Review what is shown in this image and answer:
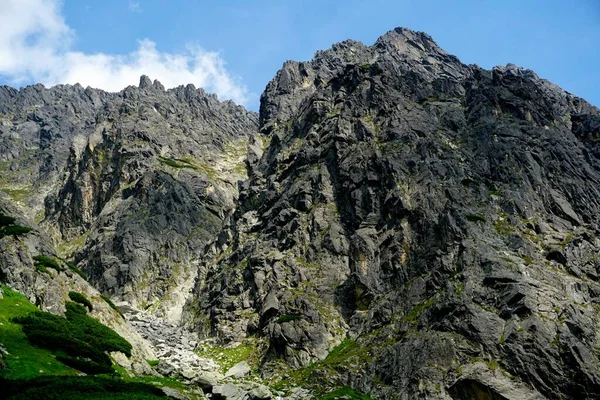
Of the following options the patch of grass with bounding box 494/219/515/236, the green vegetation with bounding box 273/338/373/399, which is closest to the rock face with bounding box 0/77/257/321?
the green vegetation with bounding box 273/338/373/399

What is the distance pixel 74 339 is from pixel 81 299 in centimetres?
1553

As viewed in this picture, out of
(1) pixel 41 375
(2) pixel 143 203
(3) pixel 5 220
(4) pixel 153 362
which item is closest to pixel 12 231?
(3) pixel 5 220

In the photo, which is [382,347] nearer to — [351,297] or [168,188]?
[351,297]

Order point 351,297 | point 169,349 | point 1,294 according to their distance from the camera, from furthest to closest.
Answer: point 351,297, point 169,349, point 1,294

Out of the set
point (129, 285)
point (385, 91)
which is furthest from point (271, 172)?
point (129, 285)

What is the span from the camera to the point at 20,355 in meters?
33.8

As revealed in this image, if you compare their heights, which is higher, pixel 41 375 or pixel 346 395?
pixel 346 395

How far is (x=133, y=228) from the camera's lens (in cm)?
12606

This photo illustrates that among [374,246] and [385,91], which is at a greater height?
[385,91]

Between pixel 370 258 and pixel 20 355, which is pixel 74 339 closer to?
pixel 20 355

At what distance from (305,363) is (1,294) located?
37.0 m

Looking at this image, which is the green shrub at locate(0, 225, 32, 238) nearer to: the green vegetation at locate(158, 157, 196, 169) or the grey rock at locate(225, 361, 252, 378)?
the grey rock at locate(225, 361, 252, 378)

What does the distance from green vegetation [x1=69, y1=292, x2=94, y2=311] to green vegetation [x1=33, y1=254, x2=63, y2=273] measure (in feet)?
12.1

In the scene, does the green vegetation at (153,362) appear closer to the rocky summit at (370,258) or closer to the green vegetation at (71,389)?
the rocky summit at (370,258)
